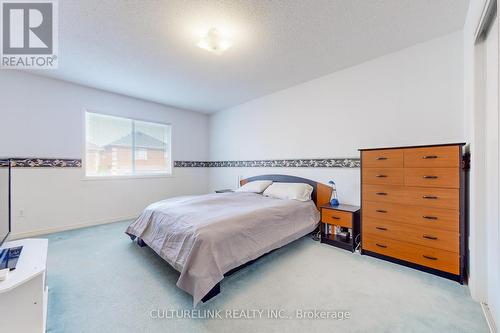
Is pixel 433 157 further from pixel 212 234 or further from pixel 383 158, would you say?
pixel 212 234

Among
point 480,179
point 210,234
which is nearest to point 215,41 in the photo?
point 210,234

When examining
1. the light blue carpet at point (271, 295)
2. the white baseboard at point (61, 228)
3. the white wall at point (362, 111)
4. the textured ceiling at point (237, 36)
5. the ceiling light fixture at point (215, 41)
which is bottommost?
the light blue carpet at point (271, 295)

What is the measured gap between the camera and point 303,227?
274 cm

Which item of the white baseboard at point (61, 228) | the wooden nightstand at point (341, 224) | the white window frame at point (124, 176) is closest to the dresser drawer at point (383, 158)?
the wooden nightstand at point (341, 224)

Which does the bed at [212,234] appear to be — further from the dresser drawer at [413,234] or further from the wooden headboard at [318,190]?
the dresser drawer at [413,234]

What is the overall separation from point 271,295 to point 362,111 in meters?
2.68

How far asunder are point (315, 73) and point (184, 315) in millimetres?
3490

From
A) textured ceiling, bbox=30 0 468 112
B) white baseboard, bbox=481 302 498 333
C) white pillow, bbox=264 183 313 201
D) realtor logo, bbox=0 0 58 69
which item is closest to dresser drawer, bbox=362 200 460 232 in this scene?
white baseboard, bbox=481 302 498 333

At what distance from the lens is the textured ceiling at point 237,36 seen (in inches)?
73.5

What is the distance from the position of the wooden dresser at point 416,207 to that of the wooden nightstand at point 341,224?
141 millimetres

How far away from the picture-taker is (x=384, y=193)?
7.60 ft

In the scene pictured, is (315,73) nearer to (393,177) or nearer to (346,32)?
(346,32)

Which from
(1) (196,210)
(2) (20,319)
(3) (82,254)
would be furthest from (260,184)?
(2) (20,319)

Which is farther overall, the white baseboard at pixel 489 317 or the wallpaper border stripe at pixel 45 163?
the wallpaper border stripe at pixel 45 163
